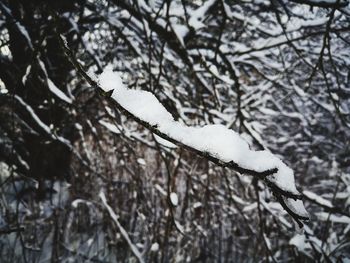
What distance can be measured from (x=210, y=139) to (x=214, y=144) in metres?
0.01

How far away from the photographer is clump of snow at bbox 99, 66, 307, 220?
1.11 feet

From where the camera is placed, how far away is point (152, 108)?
379 mm

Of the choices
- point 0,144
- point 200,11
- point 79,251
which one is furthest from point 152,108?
point 79,251

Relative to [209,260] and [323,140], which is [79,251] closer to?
[209,260]

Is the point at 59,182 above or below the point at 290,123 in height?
below

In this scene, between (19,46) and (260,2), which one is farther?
(19,46)

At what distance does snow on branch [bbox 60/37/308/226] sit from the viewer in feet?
1.09

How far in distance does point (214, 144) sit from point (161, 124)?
6 centimetres

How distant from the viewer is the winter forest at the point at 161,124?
41cm

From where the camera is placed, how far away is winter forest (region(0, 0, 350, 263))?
1.35ft

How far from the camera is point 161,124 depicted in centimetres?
35

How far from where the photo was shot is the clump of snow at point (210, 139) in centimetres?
34

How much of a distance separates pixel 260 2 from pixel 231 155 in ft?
7.80

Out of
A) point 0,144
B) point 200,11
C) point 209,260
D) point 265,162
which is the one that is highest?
point 200,11
